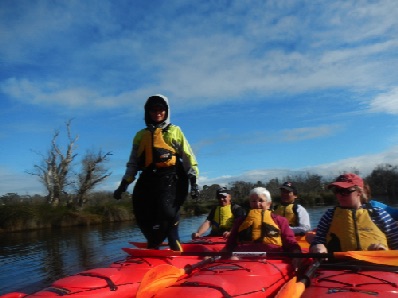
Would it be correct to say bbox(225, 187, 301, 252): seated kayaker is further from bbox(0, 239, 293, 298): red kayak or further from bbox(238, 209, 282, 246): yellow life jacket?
bbox(0, 239, 293, 298): red kayak

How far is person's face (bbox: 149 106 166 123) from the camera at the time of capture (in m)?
4.98

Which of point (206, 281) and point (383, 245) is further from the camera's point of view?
point (383, 245)

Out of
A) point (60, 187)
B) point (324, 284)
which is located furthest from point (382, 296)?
point (60, 187)

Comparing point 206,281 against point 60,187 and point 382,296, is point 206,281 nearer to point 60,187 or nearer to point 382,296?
point 382,296

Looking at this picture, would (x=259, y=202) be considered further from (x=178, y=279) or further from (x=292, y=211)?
→ (x=292, y=211)

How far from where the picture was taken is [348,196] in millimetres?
3957

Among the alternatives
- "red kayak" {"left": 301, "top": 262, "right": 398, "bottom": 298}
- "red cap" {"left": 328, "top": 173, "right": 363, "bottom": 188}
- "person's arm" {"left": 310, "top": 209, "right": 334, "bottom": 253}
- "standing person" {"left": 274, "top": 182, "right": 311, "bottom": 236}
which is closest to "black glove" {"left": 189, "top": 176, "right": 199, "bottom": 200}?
"person's arm" {"left": 310, "top": 209, "right": 334, "bottom": 253}

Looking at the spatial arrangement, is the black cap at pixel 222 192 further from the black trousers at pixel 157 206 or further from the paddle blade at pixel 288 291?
the paddle blade at pixel 288 291

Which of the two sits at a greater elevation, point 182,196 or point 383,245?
point 182,196

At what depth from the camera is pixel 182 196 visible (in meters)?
5.04

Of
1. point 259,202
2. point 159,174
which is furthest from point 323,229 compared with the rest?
point 159,174

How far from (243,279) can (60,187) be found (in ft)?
93.9

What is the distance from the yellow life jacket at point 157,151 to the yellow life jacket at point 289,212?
281cm

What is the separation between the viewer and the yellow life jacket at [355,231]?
3.83 meters
